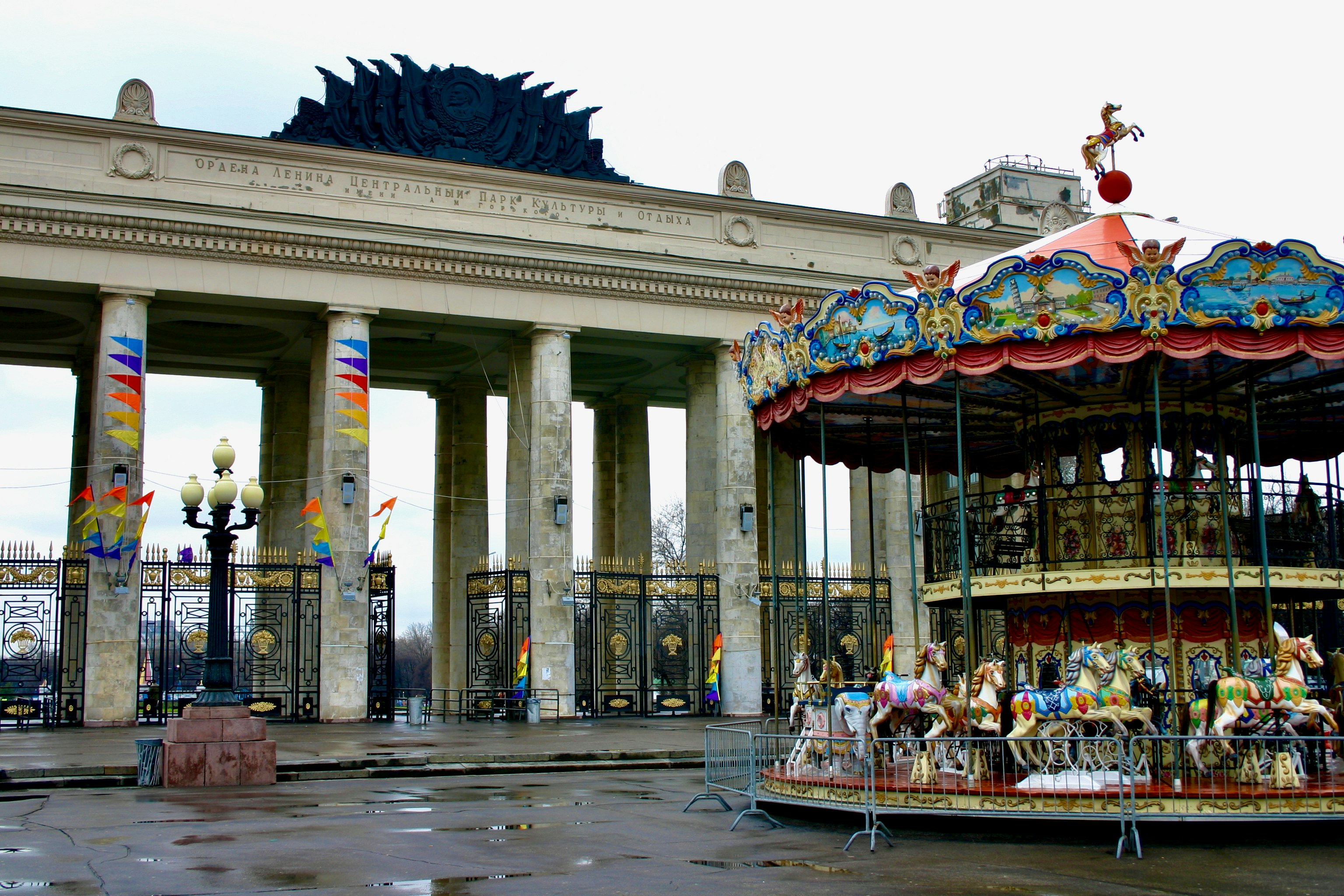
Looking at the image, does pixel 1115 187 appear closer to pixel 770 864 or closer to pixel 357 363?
pixel 770 864

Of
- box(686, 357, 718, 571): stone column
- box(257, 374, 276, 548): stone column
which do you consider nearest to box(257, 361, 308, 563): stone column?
box(257, 374, 276, 548): stone column

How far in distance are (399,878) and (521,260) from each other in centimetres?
2592

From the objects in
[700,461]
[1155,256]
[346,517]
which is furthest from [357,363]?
[1155,256]

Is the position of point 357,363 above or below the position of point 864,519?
above

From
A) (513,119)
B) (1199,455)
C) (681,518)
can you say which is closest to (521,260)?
(513,119)

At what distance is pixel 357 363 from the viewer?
111 feet

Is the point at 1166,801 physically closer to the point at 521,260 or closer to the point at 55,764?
the point at 55,764

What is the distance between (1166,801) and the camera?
1268 centimetres

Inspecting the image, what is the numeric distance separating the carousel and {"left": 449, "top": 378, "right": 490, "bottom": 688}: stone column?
22.6 meters

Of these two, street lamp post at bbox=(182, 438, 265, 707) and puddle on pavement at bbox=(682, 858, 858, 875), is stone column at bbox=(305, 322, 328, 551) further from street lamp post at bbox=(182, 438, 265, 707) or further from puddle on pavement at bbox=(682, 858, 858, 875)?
puddle on pavement at bbox=(682, 858, 858, 875)

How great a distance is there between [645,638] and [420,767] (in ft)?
52.5

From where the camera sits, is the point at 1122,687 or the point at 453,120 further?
the point at 453,120

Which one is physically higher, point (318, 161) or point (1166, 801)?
point (318, 161)

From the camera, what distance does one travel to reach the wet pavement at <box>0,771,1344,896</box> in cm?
1059
